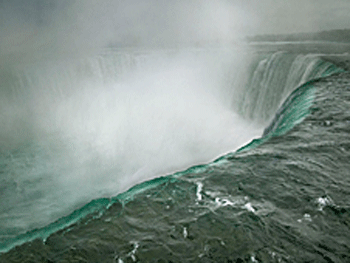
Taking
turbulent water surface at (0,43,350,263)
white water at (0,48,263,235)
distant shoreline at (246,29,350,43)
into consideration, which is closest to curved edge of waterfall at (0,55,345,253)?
turbulent water surface at (0,43,350,263)

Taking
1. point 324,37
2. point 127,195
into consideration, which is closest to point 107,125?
point 127,195

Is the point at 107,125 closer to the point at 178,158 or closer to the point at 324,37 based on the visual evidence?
the point at 178,158

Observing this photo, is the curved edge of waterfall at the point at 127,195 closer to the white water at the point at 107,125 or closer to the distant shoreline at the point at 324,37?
the white water at the point at 107,125

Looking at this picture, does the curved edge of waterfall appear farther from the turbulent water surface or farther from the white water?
the white water

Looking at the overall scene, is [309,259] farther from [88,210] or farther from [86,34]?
[86,34]

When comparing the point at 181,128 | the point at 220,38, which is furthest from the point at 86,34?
the point at 181,128

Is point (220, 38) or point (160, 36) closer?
point (220, 38)

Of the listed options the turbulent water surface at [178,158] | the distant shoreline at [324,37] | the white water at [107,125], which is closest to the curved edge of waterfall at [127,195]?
the turbulent water surface at [178,158]
